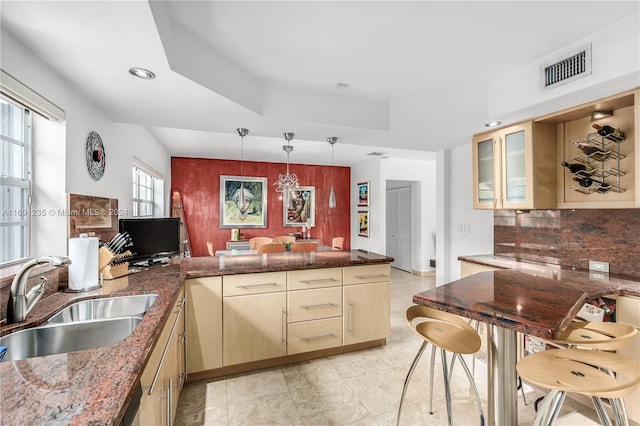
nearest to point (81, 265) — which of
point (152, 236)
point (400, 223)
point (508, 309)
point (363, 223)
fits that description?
point (152, 236)

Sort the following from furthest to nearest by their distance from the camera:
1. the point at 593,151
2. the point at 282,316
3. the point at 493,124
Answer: the point at 493,124 < the point at 282,316 < the point at 593,151

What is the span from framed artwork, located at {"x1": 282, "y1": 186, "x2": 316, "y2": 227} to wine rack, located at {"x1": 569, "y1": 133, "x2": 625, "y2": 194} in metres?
4.77

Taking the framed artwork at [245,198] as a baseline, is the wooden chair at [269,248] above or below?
below

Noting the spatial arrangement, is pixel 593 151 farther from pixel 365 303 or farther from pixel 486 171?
pixel 365 303

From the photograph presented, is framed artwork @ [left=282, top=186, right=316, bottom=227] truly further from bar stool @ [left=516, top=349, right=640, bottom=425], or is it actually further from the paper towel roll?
bar stool @ [left=516, top=349, right=640, bottom=425]

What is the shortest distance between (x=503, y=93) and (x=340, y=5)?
1643 mm

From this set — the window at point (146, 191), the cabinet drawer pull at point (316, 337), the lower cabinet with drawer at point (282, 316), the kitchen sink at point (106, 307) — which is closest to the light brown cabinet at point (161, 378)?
the kitchen sink at point (106, 307)

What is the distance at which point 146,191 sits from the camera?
4.32 metres

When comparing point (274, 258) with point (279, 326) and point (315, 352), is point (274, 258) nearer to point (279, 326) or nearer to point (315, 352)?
point (279, 326)

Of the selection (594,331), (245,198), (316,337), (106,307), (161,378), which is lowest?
(316,337)

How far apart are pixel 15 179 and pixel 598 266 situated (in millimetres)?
3969

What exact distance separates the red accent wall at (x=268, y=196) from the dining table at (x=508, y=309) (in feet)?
15.9

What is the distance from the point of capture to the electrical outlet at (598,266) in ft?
7.86

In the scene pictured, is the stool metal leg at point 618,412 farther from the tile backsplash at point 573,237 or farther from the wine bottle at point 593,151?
the wine bottle at point 593,151
